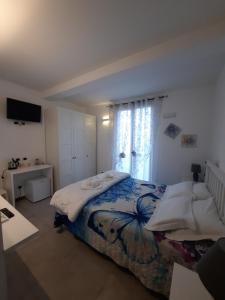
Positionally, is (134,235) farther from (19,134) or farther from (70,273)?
(19,134)

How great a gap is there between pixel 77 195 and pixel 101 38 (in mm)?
1991

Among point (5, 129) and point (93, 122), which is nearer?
point (5, 129)

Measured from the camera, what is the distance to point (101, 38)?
1.60 metres

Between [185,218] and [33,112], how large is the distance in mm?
3410

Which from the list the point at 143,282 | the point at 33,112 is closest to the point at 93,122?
the point at 33,112

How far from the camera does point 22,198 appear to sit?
317 cm

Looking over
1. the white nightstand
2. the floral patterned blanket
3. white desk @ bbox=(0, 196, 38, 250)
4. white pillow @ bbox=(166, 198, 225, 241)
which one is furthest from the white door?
the white nightstand

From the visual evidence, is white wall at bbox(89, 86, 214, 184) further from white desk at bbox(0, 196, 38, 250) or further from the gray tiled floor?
white desk at bbox(0, 196, 38, 250)

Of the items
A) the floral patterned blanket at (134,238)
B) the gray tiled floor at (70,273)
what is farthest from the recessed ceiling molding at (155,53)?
the gray tiled floor at (70,273)

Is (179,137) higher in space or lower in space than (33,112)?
lower

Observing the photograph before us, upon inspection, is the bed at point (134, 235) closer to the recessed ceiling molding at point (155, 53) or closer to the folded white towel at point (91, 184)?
the folded white towel at point (91, 184)

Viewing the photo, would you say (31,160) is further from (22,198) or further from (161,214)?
(161,214)

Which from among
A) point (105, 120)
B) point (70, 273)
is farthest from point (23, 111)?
point (70, 273)

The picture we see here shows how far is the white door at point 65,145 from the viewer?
3293 mm
